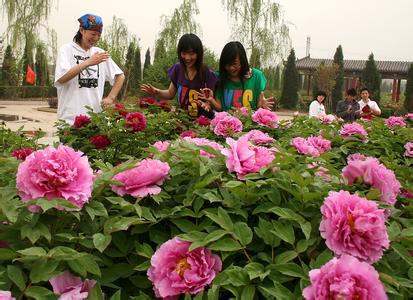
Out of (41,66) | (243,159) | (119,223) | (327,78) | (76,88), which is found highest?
(41,66)

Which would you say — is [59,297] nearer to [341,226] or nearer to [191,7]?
[341,226]

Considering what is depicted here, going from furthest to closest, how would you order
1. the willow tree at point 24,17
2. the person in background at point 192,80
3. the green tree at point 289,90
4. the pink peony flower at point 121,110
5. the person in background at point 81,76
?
the green tree at point 289,90, the willow tree at point 24,17, the person in background at point 192,80, the person in background at point 81,76, the pink peony flower at point 121,110

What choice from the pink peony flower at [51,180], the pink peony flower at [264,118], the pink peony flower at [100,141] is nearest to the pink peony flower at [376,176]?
the pink peony flower at [51,180]

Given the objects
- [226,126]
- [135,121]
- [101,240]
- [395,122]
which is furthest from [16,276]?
[395,122]

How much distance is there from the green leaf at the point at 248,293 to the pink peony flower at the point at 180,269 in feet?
0.24

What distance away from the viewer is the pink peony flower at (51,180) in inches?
35.2

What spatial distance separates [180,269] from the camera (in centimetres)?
91

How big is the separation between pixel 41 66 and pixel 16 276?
2939cm

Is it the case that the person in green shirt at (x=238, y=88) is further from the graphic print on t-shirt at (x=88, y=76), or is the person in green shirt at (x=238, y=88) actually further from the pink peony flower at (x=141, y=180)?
the pink peony flower at (x=141, y=180)

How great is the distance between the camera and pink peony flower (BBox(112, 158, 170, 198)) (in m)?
1.00

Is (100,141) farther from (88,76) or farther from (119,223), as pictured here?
(119,223)

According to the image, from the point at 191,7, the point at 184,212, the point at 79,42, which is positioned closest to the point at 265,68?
the point at 191,7

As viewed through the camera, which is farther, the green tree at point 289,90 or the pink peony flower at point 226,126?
the green tree at point 289,90

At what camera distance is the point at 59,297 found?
853 millimetres
